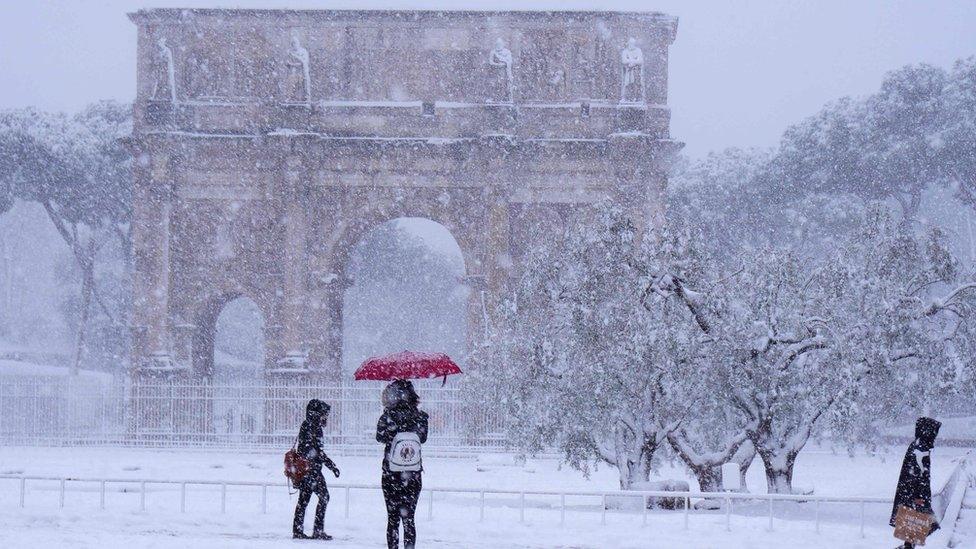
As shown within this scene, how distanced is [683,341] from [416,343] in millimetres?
45510

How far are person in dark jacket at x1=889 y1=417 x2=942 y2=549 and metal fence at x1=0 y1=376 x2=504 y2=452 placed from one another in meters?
17.7

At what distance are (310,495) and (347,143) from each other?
2036 centimetres

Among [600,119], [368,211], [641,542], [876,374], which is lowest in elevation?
[641,542]

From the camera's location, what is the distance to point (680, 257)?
1570cm

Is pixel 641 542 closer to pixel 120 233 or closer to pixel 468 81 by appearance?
pixel 468 81

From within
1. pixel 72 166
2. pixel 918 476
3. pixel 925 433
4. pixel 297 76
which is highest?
pixel 297 76

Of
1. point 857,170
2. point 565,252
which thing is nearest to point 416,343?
point 857,170

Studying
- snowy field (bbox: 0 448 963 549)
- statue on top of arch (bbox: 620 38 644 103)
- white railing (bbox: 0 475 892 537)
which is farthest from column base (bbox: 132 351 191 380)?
statue on top of arch (bbox: 620 38 644 103)

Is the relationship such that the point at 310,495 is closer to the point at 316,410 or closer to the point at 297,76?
the point at 316,410

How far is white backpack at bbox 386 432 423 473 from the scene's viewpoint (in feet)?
29.8

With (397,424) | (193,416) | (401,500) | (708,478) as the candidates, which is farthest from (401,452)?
(193,416)

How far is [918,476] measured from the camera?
346 inches

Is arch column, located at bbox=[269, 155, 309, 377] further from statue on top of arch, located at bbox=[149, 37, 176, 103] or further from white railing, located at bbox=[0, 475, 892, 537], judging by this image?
white railing, located at bbox=[0, 475, 892, 537]

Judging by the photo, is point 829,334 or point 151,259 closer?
point 829,334
